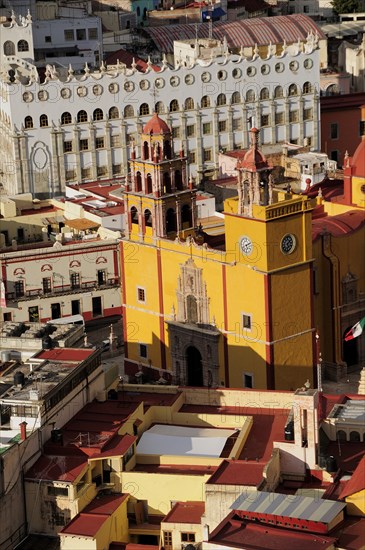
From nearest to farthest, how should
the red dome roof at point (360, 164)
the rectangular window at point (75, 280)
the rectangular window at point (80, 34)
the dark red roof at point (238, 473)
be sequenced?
the dark red roof at point (238, 473), the red dome roof at point (360, 164), the rectangular window at point (75, 280), the rectangular window at point (80, 34)

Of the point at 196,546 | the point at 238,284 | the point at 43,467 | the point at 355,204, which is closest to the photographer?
the point at 196,546

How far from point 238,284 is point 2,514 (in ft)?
92.9

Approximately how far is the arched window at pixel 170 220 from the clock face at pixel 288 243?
9.24m

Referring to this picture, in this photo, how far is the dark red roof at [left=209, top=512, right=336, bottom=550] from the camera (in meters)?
76.7

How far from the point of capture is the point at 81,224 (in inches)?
5197

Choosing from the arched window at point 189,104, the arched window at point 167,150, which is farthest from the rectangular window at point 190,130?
the arched window at point 167,150

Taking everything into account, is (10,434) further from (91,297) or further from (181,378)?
(91,297)

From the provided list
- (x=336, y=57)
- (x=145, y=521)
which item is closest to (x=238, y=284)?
(x=145, y=521)

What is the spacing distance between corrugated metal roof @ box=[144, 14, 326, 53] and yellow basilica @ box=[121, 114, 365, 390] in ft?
210

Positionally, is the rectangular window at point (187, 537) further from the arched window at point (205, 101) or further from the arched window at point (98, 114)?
the arched window at point (205, 101)

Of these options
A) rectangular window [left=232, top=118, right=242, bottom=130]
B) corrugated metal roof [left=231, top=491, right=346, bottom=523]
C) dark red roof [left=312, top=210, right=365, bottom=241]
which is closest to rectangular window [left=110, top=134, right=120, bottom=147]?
rectangular window [left=232, top=118, right=242, bottom=130]

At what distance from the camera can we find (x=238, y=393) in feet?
319

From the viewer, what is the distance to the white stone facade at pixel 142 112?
145000mm

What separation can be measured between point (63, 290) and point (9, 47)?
39898mm
